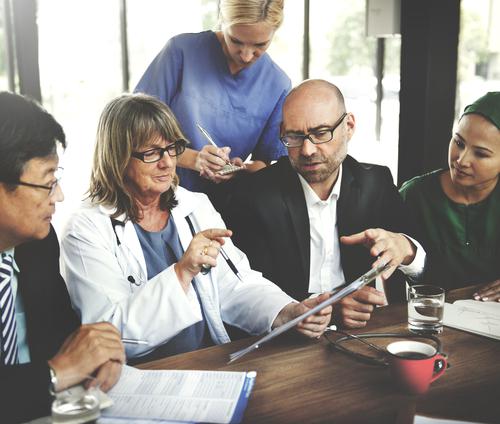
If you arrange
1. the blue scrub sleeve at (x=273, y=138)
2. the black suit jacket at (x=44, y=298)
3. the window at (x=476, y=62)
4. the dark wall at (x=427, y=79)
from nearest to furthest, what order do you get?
the black suit jacket at (x=44, y=298), the blue scrub sleeve at (x=273, y=138), the dark wall at (x=427, y=79), the window at (x=476, y=62)

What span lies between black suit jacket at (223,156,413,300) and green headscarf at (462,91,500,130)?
1.66 feet

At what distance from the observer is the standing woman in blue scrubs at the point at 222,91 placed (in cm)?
249

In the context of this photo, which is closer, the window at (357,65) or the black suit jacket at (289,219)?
the black suit jacket at (289,219)

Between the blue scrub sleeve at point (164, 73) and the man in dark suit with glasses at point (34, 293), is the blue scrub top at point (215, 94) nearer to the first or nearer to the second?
the blue scrub sleeve at point (164, 73)

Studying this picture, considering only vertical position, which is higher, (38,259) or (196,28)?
(196,28)

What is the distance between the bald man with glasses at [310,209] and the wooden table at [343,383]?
635 mm

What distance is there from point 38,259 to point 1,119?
0.45 meters

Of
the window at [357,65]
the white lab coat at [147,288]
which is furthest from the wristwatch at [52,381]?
the window at [357,65]

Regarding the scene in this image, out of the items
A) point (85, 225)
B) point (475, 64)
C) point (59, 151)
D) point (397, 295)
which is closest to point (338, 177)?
point (397, 295)

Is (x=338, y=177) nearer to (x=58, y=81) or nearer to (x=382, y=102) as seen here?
(x=58, y=81)

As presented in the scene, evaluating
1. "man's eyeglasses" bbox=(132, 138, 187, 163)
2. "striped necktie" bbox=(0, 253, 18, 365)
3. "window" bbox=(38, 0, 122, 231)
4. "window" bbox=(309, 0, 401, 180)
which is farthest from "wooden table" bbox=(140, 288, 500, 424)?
"window" bbox=(309, 0, 401, 180)

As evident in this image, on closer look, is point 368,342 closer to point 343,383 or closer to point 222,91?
point 343,383

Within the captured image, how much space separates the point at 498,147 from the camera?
94.2 inches

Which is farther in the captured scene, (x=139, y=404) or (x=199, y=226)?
(x=199, y=226)
